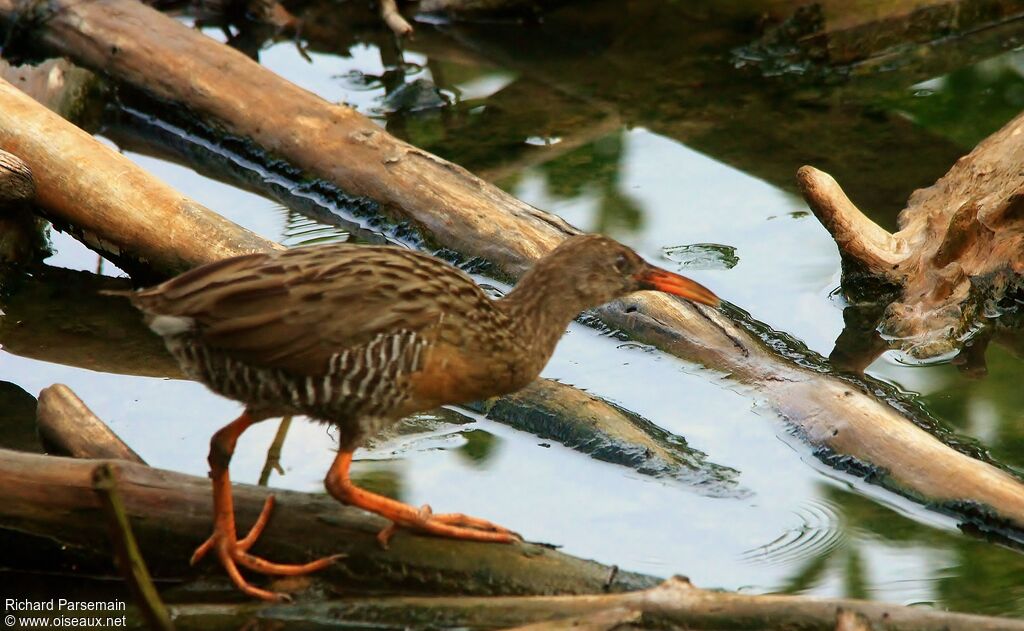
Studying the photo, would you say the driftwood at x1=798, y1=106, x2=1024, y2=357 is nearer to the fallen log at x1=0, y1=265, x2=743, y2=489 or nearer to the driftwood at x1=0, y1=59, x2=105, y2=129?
the fallen log at x1=0, y1=265, x2=743, y2=489

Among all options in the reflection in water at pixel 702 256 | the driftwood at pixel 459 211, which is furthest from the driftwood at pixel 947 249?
the driftwood at pixel 459 211

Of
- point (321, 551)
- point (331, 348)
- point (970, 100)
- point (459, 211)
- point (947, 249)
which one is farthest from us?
point (970, 100)

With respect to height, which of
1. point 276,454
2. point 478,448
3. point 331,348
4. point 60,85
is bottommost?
point 276,454

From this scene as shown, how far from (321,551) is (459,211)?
2757 millimetres

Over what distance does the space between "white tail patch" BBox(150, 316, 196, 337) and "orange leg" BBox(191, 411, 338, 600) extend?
13.6 inches

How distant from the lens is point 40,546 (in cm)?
454

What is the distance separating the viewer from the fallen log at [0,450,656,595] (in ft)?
14.0

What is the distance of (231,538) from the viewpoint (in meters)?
4.34

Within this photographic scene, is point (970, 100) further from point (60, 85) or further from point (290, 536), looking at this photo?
point (290, 536)

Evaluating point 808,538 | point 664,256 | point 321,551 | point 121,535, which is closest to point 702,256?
point 664,256

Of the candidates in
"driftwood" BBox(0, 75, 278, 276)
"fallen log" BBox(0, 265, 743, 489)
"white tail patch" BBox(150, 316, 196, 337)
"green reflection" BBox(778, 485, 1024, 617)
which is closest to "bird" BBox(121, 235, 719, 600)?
"white tail patch" BBox(150, 316, 196, 337)

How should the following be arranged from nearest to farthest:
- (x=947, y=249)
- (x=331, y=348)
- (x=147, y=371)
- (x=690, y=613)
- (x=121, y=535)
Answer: (x=121, y=535), (x=690, y=613), (x=331, y=348), (x=147, y=371), (x=947, y=249)

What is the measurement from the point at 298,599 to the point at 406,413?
66cm

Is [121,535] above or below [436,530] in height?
below
